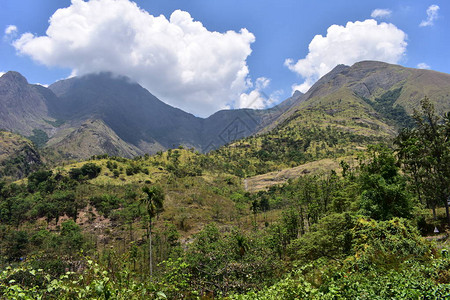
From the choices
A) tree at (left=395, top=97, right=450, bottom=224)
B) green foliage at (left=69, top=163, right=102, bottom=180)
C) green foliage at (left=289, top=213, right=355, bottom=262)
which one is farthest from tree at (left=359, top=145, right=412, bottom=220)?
green foliage at (left=69, top=163, right=102, bottom=180)

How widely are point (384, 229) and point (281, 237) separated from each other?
30061 mm

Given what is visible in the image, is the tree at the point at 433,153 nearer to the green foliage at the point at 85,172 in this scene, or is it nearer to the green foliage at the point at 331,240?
the green foliage at the point at 331,240

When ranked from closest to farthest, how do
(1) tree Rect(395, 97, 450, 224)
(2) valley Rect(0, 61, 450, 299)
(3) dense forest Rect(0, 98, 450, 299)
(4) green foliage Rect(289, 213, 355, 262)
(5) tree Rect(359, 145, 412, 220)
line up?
(3) dense forest Rect(0, 98, 450, 299) → (2) valley Rect(0, 61, 450, 299) → (5) tree Rect(359, 145, 412, 220) → (4) green foliage Rect(289, 213, 355, 262) → (1) tree Rect(395, 97, 450, 224)

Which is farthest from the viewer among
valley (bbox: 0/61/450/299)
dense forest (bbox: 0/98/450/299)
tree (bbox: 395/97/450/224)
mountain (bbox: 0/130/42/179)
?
mountain (bbox: 0/130/42/179)

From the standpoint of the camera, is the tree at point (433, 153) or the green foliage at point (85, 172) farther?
the green foliage at point (85, 172)

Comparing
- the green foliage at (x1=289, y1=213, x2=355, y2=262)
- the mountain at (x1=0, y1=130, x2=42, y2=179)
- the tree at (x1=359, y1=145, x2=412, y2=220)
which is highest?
the mountain at (x1=0, y1=130, x2=42, y2=179)

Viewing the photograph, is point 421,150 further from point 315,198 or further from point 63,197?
point 63,197

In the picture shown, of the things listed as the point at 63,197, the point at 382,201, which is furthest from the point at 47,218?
the point at 382,201

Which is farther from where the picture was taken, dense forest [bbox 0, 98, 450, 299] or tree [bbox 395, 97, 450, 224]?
tree [bbox 395, 97, 450, 224]

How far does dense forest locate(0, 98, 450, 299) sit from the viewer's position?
24.0ft

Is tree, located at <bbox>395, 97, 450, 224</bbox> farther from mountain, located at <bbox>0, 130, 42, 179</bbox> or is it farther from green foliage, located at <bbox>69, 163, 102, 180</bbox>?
mountain, located at <bbox>0, 130, 42, 179</bbox>

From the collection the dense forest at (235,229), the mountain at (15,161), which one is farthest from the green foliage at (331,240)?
the mountain at (15,161)

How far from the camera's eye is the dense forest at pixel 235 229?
7.31 metres

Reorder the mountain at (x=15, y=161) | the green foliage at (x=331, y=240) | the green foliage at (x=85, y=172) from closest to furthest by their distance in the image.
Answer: the green foliage at (x=331, y=240)
the green foliage at (x=85, y=172)
the mountain at (x=15, y=161)
